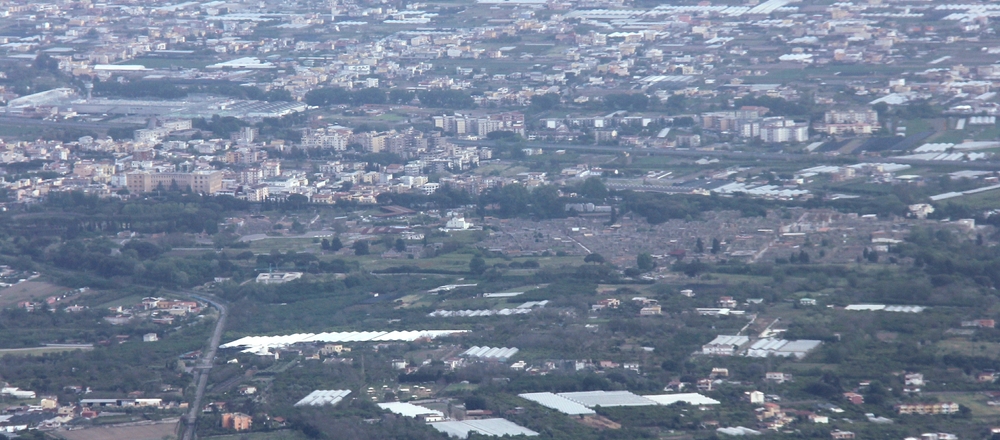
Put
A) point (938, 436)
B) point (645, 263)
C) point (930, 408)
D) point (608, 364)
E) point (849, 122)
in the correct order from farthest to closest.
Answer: point (849, 122), point (645, 263), point (608, 364), point (930, 408), point (938, 436)

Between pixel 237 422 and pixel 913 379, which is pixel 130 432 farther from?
pixel 913 379

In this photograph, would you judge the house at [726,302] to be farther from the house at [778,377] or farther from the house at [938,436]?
the house at [938,436]

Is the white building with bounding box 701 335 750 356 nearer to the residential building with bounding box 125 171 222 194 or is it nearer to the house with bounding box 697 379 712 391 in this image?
the house with bounding box 697 379 712 391

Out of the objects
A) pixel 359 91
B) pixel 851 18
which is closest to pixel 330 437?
pixel 359 91

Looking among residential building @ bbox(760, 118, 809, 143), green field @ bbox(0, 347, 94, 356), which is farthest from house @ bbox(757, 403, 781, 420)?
residential building @ bbox(760, 118, 809, 143)

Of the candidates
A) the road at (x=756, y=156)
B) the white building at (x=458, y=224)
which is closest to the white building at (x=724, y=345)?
the white building at (x=458, y=224)

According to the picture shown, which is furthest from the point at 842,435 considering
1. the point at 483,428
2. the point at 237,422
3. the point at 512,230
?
the point at 512,230
